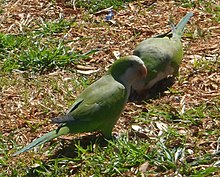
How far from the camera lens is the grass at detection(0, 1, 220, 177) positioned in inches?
145

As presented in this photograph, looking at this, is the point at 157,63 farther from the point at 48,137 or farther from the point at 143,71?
the point at 48,137

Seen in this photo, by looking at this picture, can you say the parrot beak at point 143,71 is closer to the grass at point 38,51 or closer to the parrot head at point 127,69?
the parrot head at point 127,69

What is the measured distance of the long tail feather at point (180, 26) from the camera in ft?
15.4

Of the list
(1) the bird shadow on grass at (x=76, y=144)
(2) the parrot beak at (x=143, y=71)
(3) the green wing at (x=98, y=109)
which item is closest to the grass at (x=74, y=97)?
(1) the bird shadow on grass at (x=76, y=144)

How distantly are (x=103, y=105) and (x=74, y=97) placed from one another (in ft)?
2.17

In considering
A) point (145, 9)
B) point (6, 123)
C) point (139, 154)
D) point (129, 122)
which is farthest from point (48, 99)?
point (145, 9)

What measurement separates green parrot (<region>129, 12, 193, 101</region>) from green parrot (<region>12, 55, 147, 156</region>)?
276mm

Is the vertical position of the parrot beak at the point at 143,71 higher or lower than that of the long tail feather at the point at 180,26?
higher

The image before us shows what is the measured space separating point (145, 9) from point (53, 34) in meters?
0.83

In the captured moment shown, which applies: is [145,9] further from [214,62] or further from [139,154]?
[139,154]

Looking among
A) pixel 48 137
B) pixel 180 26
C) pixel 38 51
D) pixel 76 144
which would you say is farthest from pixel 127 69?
pixel 38 51

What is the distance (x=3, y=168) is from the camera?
379cm

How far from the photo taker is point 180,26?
4844mm

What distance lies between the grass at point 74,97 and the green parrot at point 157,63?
0.09m
